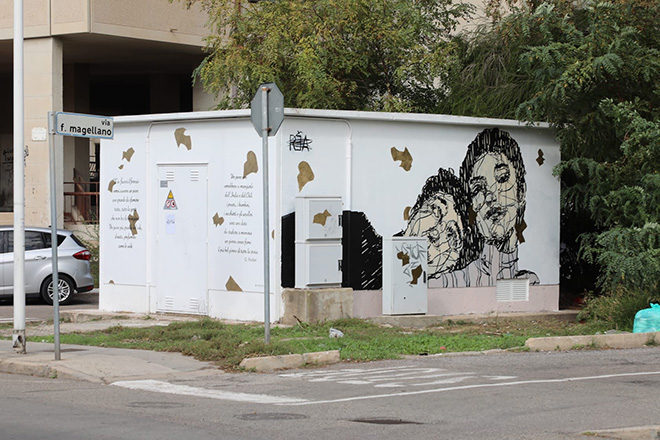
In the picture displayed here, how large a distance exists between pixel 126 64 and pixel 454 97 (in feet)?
53.4

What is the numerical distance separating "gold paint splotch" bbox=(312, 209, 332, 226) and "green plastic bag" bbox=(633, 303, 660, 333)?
468cm

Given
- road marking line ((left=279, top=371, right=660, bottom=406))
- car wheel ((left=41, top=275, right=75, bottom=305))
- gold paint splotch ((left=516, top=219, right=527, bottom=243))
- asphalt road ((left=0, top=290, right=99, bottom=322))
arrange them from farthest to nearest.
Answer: car wheel ((left=41, top=275, right=75, bottom=305))
asphalt road ((left=0, top=290, right=99, bottom=322))
gold paint splotch ((left=516, top=219, right=527, bottom=243))
road marking line ((left=279, top=371, right=660, bottom=406))

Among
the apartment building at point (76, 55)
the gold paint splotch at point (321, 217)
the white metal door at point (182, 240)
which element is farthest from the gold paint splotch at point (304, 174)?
the apartment building at point (76, 55)

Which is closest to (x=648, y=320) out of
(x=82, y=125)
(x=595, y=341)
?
(x=595, y=341)

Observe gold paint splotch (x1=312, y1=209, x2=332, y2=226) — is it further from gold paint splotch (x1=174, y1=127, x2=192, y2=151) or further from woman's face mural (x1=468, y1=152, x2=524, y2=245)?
woman's face mural (x1=468, y1=152, x2=524, y2=245)

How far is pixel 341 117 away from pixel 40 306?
8.43 m

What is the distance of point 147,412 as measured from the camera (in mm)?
Result: 8508

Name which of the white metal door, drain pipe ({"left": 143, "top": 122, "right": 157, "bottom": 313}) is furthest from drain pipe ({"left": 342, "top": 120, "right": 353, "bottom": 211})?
drain pipe ({"left": 143, "top": 122, "right": 157, "bottom": 313})

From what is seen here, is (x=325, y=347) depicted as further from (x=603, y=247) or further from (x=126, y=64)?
(x=126, y=64)

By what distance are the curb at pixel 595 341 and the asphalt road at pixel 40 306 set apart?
853 cm

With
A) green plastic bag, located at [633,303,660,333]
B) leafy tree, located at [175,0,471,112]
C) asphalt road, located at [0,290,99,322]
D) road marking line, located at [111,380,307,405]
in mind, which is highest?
leafy tree, located at [175,0,471,112]

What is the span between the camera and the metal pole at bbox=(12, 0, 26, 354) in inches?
469

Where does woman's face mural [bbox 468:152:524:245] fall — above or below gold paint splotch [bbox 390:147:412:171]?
below

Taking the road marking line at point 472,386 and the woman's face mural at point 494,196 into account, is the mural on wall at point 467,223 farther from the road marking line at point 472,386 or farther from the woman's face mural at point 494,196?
the road marking line at point 472,386
